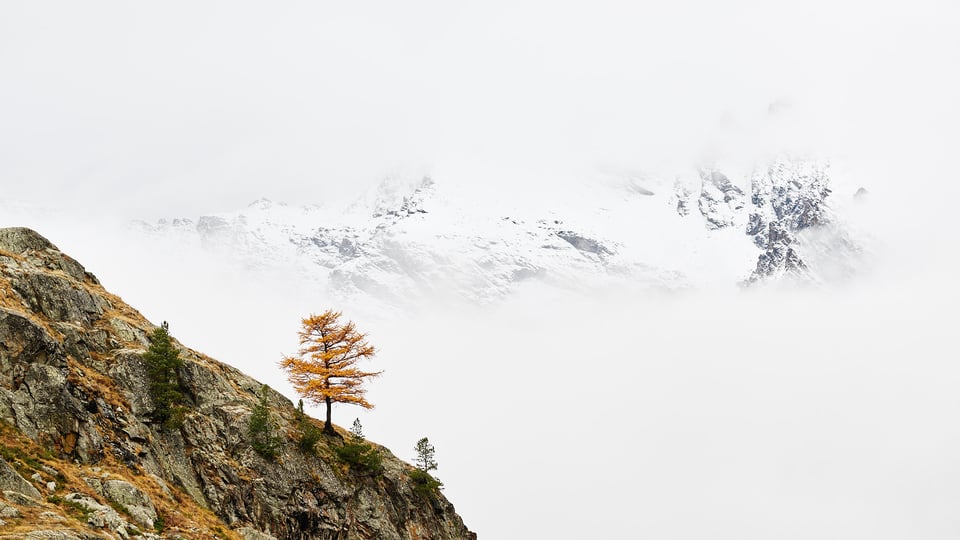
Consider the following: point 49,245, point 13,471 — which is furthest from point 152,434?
point 49,245

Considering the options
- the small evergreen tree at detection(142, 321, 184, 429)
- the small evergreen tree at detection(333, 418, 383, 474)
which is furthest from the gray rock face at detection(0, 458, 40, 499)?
the small evergreen tree at detection(333, 418, 383, 474)

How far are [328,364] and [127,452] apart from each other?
1522cm

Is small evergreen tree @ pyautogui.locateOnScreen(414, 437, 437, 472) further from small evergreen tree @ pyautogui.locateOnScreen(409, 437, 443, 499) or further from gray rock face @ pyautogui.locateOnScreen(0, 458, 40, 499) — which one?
gray rock face @ pyautogui.locateOnScreen(0, 458, 40, 499)

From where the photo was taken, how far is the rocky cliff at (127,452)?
101 ft

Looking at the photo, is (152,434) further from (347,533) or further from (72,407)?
(347,533)

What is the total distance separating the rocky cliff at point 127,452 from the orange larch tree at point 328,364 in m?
3.24

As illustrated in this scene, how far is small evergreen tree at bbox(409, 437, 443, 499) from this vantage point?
55750 mm

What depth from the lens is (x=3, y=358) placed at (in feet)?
116

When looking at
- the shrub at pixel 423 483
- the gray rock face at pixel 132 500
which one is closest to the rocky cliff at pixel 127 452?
the gray rock face at pixel 132 500

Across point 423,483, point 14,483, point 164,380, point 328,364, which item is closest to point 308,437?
point 328,364

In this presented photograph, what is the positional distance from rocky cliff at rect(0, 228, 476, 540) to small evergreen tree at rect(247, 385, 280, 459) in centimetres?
48

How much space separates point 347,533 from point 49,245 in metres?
27.3

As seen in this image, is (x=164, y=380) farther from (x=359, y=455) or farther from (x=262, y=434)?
(x=359, y=455)

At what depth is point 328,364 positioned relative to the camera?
50531 mm
